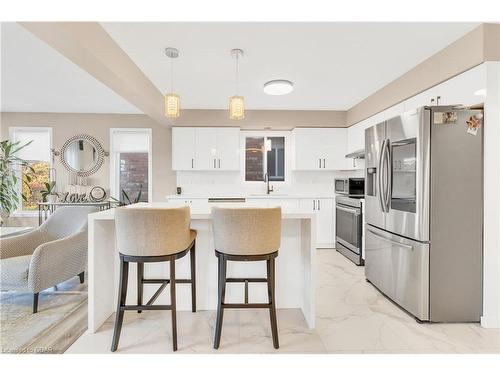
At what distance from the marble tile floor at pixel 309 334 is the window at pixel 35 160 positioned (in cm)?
412

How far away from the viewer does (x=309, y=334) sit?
2061 mm

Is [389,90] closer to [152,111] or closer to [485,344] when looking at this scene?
[485,344]

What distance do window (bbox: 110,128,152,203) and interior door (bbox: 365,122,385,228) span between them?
154 inches

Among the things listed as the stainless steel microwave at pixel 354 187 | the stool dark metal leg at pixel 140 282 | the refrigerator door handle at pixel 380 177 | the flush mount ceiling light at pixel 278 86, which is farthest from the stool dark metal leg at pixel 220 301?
the stainless steel microwave at pixel 354 187

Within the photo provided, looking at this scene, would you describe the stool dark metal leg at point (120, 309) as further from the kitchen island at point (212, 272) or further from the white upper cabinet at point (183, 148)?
the white upper cabinet at point (183, 148)

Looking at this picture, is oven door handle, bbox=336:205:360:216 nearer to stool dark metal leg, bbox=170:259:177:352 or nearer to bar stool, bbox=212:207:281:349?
bar stool, bbox=212:207:281:349

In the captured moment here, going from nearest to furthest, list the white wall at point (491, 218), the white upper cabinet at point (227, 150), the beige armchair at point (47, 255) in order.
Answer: the white wall at point (491, 218) → the beige armchair at point (47, 255) → the white upper cabinet at point (227, 150)

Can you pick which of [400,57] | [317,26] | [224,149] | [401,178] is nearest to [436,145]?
[401,178]

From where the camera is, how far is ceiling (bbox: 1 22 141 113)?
2.63m

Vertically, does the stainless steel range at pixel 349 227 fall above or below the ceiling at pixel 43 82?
below

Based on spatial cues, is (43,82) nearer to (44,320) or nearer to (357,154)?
(44,320)

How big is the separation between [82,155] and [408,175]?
17.5 ft

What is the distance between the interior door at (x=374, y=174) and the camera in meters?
2.78

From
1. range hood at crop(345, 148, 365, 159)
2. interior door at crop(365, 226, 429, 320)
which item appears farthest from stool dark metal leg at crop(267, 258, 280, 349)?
range hood at crop(345, 148, 365, 159)
